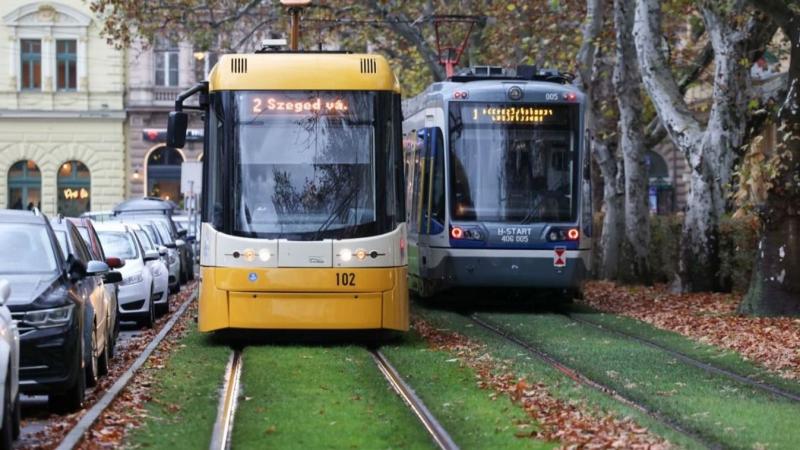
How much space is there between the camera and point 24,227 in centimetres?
1437

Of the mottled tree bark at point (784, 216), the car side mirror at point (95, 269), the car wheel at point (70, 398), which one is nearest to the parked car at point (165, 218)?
the mottled tree bark at point (784, 216)

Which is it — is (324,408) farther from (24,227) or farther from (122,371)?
(122,371)

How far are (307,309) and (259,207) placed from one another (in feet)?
4.22

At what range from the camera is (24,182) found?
67250 millimetres

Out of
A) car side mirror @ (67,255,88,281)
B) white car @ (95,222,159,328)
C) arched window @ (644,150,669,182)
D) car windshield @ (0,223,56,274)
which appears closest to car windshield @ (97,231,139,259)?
white car @ (95,222,159,328)

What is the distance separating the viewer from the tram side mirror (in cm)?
1895

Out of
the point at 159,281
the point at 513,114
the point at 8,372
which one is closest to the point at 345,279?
the point at 513,114

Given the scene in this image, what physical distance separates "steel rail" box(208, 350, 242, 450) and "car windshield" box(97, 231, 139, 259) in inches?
312

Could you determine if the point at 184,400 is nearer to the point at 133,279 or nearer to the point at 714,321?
the point at 133,279

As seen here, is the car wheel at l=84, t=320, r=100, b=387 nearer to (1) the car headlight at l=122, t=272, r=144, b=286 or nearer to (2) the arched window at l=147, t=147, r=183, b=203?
(1) the car headlight at l=122, t=272, r=144, b=286

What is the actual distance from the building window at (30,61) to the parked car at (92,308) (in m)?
51.9

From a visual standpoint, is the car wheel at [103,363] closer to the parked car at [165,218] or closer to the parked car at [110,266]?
the parked car at [110,266]

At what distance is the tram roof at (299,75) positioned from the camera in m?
19.0

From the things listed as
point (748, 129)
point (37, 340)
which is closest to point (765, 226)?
point (748, 129)
